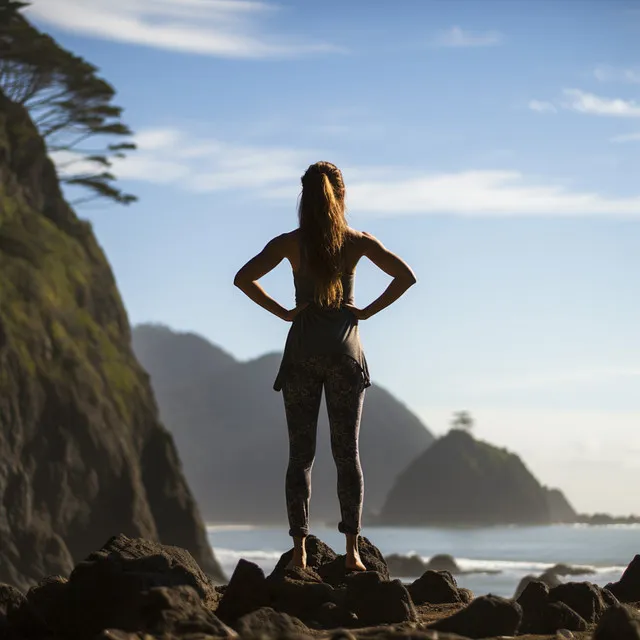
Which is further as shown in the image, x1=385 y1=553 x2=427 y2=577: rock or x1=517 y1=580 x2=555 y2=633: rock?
x1=385 y1=553 x2=427 y2=577: rock

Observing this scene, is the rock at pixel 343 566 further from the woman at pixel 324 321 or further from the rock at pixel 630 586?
the rock at pixel 630 586

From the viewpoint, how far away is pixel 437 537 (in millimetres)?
108125

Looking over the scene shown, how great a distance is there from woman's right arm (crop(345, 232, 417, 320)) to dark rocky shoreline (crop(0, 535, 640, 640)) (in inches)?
62.0

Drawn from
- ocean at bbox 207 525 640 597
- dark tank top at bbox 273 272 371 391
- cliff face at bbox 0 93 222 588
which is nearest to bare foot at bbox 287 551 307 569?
dark tank top at bbox 273 272 371 391

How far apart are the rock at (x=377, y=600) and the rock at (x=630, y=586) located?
7.10 feet

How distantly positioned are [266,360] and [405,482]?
37.5 m

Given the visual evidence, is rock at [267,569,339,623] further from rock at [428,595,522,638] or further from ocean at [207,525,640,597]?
ocean at [207,525,640,597]

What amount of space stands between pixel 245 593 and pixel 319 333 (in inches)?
61.3

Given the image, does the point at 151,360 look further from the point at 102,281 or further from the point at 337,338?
the point at 337,338

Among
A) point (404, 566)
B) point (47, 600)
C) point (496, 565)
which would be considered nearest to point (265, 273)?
point (47, 600)

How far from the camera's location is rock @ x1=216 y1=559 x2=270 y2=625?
6.45m

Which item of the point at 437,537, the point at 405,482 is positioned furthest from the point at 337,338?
the point at 405,482

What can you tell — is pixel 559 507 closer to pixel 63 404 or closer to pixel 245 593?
pixel 63 404

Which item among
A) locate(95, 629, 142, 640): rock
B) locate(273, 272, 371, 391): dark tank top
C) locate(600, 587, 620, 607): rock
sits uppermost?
locate(273, 272, 371, 391): dark tank top
